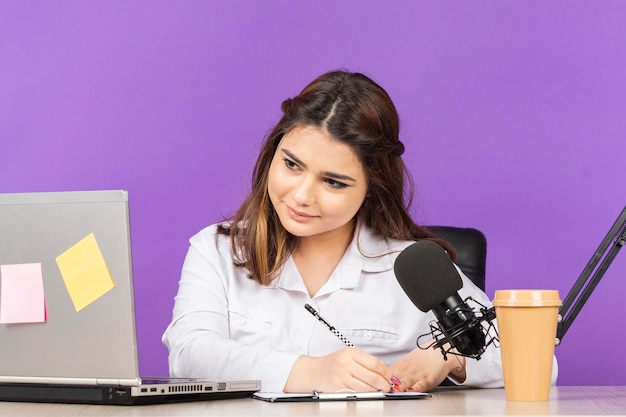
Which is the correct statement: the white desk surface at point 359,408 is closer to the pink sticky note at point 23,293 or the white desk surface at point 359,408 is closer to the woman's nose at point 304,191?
the pink sticky note at point 23,293

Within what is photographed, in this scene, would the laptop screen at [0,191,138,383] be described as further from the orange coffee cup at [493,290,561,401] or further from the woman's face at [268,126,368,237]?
the woman's face at [268,126,368,237]

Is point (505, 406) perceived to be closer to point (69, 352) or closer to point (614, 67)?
point (69, 352)

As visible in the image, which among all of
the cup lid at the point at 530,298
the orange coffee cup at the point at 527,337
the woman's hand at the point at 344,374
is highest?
the cup lid at the point at 530,298

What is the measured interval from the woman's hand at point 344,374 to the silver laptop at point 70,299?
312mm

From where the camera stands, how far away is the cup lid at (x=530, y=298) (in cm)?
145

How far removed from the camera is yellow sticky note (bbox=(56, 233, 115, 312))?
137 centimetres

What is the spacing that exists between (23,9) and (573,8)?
1.75m

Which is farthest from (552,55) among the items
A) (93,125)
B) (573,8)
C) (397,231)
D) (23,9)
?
(23,9)

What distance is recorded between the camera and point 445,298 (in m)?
1.48

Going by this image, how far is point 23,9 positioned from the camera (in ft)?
10.4

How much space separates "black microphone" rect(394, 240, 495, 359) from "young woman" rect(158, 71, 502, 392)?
395 millimetres

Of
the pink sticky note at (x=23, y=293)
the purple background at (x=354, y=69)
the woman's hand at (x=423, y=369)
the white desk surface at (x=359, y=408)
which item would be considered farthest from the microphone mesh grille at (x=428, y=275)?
the purple background at (x=354, y=69)

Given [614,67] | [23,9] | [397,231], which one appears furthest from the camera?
[23,9]

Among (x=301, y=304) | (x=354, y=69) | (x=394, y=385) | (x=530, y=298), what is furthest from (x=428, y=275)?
(x=354, y=69)
